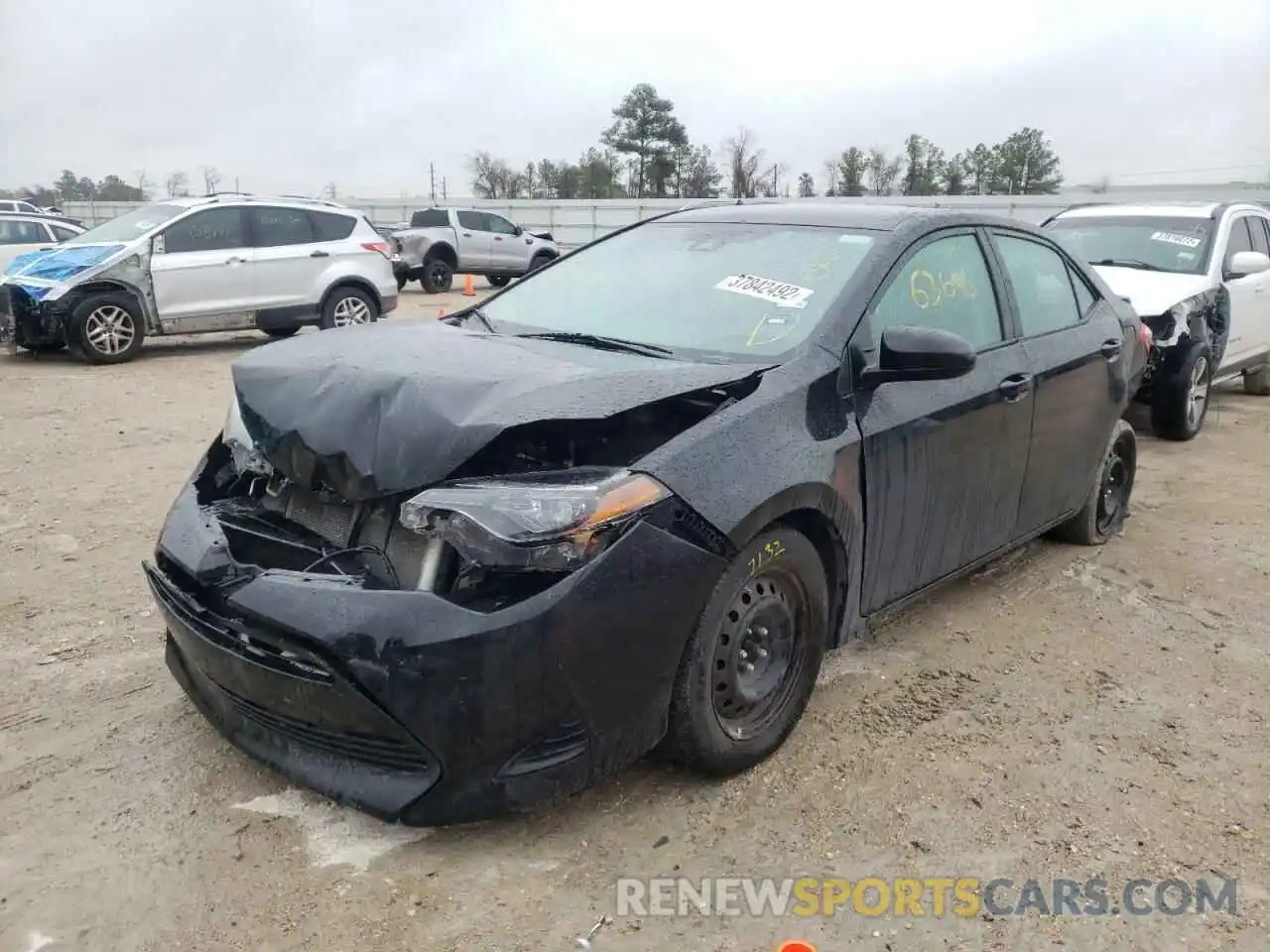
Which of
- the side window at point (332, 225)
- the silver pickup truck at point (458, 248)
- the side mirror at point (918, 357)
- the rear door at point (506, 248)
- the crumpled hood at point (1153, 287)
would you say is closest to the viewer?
the side mirror at point (918, 357)

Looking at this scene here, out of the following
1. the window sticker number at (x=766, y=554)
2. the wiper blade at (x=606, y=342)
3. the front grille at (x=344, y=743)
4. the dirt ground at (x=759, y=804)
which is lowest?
the dirt ground at (x=759, y=804)

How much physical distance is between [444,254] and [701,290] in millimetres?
18705

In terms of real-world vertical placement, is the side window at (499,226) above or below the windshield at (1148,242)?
below

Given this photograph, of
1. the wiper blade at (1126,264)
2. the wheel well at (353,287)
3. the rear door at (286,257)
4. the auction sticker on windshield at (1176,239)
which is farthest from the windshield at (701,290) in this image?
the wheel well at (353,287)

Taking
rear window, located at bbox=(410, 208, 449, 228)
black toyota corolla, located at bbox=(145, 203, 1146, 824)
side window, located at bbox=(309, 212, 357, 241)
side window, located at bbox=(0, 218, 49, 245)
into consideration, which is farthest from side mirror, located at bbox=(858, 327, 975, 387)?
rear window, located at bbox=(410, 208, 449, 228)

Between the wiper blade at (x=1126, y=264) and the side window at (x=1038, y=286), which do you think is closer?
the side window at (x=1038, y=286)

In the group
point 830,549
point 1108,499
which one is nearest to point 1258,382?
point 1108,499

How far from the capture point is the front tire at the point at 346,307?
11.9 metres

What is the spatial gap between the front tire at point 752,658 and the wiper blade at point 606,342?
743 mm

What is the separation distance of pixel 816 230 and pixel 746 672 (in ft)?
5.45

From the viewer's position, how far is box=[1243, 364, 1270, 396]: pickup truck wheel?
9859mm

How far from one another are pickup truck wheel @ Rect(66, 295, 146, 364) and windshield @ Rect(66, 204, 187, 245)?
30.7 inches

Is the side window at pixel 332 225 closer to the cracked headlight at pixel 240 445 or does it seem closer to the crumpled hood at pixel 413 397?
the cracked headlight at pixel 240 445

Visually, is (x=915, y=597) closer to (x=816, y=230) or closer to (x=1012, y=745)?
(x=1012, y=745)
